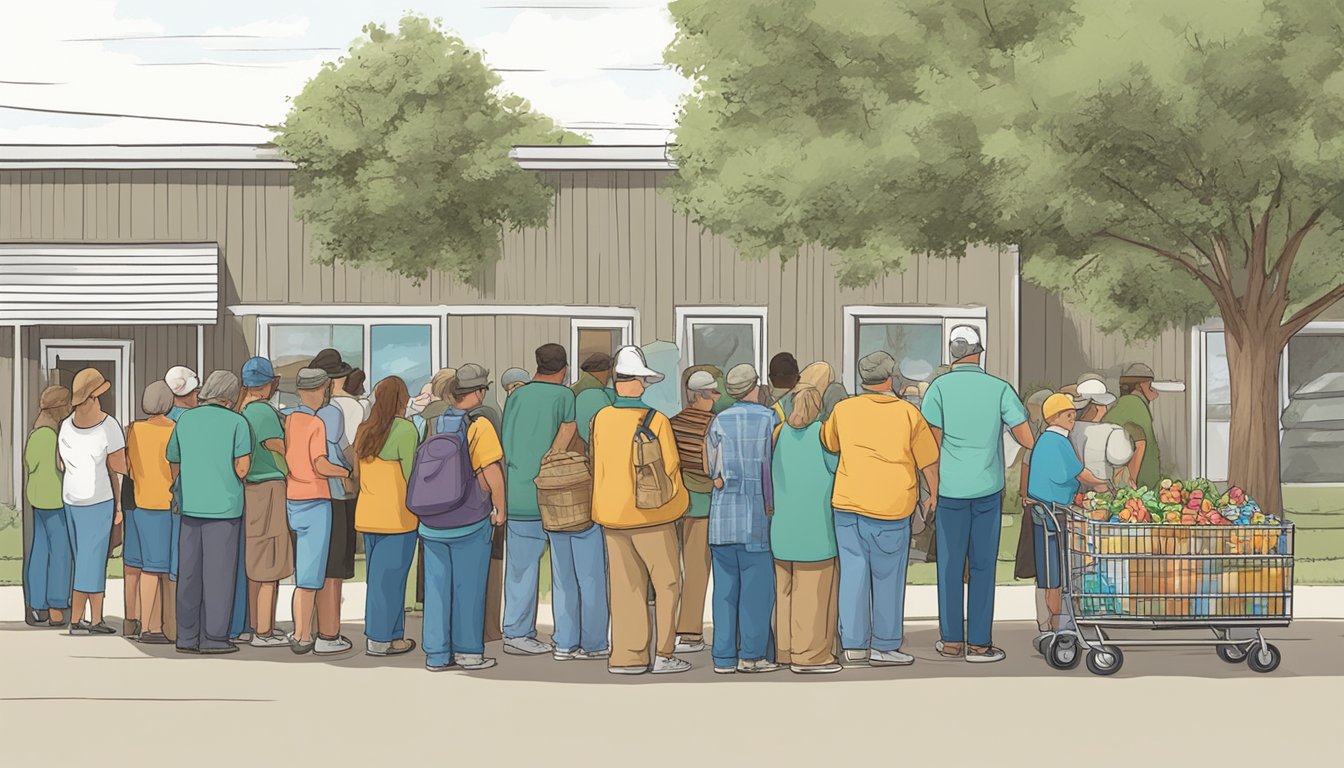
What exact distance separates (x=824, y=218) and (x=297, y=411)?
9249mm

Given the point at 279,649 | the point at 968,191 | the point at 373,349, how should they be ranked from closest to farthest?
the point at 279,649 → the point at 968,191 → the point at 373,349

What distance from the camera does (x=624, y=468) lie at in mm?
11742

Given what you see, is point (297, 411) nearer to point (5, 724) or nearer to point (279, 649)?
point (279, 649)

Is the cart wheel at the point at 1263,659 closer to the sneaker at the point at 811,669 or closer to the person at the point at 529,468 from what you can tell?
the sneaker at the point at 811,669

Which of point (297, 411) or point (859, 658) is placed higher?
point (297, 411)

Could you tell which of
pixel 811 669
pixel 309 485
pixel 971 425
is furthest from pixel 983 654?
pixel 309 485

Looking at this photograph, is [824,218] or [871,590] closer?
[871,590]

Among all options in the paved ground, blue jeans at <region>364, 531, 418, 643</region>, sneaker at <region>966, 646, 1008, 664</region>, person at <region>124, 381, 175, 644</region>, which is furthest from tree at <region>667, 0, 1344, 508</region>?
person at <region>124, 381, 175, 644</region>

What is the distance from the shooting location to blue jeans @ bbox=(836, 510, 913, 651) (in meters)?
11.9

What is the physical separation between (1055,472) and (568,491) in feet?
10.1

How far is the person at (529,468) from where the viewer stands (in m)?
12.5

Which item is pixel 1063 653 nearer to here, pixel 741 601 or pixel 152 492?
pixel 741 601

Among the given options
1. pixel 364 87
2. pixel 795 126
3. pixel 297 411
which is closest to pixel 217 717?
pixel 297 411

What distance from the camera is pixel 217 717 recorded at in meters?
10.2
